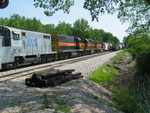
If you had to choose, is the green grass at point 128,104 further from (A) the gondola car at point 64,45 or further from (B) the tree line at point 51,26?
(B) the tree line at point 51,26

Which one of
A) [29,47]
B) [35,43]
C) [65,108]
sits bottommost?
[65,108]

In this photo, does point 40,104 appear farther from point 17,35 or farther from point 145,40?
point 145,40

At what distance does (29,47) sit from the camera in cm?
1875

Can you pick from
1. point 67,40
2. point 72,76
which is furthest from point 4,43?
point 67,40

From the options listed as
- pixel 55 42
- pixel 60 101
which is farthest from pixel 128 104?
pixel 55 42

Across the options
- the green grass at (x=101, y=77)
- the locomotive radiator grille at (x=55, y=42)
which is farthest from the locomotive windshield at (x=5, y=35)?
the locomotive radiator grille at (x=55, y=42)

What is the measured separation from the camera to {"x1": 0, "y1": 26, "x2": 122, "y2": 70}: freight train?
15.0 meters

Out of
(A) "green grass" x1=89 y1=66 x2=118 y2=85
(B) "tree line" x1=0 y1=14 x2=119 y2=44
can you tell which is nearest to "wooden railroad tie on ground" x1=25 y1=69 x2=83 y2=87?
(A) "green grass" x1=89 y1=66 x2=118 y2=85

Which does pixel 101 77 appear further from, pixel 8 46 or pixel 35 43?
pixel 35 43

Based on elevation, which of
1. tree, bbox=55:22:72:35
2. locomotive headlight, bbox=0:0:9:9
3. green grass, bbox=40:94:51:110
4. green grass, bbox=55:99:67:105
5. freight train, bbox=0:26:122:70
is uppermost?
tree, bbox=55:22:72:35

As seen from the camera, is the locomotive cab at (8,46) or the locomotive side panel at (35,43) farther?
the locomotive side panel at (35,43)

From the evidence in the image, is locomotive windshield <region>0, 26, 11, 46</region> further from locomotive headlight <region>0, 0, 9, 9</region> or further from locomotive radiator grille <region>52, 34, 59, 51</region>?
locomotive headlight <region>0, 0, 9, 9</region>

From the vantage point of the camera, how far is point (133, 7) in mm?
20984

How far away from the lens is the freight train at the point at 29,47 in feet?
49.1
